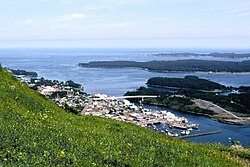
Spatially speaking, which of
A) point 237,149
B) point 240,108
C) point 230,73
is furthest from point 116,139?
point 230,73

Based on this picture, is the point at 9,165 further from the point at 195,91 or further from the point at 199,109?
the point at 195,91

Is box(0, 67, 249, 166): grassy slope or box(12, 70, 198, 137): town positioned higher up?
box(0, 67, 249, 166): grassy slope

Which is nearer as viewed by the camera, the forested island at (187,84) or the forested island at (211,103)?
the forested island at (211,103)

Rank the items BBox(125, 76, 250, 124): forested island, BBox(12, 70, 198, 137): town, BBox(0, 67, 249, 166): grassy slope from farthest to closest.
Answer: BBox(125, 76, 250, 124): forested island < BBox(12, 70, 198, 137): town < BBox(0, 67, 249, 166): grassy slope

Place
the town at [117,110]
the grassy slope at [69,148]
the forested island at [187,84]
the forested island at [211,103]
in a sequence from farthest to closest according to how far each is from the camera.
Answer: the forested island at [187,84]
the forested island at [211,103]
the town at [117,110]
the grassy slope at [69,148]

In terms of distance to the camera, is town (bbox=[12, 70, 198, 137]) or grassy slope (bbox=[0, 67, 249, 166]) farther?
town (bbox=[12, 70, 198, 137])

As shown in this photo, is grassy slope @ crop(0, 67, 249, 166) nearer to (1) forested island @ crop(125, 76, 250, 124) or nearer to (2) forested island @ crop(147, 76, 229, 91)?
(1) forested island @ crop(125, 76, 250, 124)

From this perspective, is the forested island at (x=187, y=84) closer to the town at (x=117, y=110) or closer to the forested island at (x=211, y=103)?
the forested island at (x=211, y=103)

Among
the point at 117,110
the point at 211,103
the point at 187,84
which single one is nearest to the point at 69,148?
the point at 117,110

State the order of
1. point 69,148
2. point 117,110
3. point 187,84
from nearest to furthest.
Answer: point 69,148 → point 117,110 → point 187,84

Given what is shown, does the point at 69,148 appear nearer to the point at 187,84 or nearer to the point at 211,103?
the point at 211,103

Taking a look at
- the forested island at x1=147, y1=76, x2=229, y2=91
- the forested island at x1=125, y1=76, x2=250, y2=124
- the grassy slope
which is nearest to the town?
the forested island at x1=125, y1=76, x2=250, y2=124

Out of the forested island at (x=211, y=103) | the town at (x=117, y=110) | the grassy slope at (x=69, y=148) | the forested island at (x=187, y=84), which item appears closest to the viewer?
the grassy slope at (x=69, y=148)

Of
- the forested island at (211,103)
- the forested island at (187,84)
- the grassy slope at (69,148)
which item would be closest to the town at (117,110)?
the forested island at (211,103)
